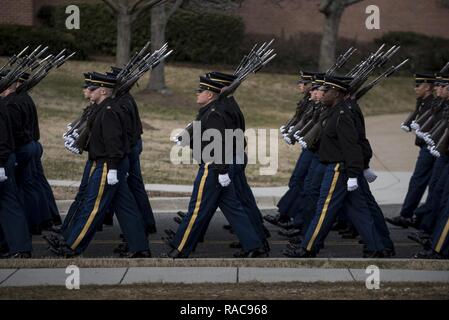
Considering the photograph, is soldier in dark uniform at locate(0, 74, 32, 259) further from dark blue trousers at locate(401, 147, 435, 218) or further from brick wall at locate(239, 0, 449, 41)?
brick wall at locate(239, 0, 449, 41)

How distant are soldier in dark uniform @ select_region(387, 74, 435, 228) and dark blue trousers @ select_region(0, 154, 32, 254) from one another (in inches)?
191

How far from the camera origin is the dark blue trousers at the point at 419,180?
1320 cm

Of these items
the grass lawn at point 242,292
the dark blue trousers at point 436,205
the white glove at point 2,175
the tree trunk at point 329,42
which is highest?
the tree trunk at point 329,42

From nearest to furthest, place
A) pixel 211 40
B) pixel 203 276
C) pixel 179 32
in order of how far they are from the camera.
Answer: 1. pixel 203 276
2. pixel 179 32
3. pixel 211 40

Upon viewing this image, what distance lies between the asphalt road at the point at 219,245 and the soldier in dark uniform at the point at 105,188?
0.54m

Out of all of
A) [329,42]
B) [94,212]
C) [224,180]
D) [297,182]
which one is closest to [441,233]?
[224,180]

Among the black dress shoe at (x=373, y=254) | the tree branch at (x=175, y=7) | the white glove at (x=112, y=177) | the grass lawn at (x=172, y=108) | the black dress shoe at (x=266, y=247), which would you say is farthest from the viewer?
the tree branch at (x=175, y=7)

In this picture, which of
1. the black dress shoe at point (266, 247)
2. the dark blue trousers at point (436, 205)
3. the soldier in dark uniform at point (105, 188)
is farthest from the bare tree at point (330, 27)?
the soldier in dark uniform at point (105, 188)

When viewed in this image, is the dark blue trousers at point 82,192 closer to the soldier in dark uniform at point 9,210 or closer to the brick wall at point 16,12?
the soldier in dark uniform at point 9,210

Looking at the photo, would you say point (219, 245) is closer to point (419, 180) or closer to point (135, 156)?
point (135, 156)

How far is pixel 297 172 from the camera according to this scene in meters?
13.0

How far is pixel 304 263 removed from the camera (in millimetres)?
10336

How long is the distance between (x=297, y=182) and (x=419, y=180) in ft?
5.03

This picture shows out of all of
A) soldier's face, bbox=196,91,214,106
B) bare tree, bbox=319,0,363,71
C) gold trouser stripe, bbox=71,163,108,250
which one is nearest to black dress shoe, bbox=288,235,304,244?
soldier's face, bbox=196,91,214,106
